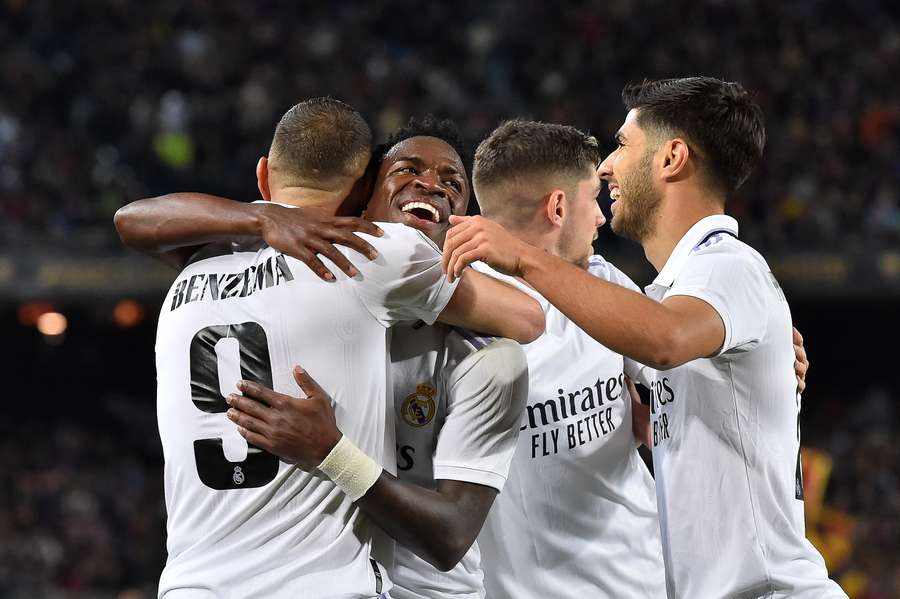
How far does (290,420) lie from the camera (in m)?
2.88

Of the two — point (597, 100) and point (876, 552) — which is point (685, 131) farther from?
point (597, 100)

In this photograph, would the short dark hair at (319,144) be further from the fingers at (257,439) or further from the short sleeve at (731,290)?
the short sleeve at (731,290)

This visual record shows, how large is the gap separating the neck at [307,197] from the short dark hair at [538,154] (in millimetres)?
1187

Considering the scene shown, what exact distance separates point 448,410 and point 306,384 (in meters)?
0.47

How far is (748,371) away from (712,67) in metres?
12.8

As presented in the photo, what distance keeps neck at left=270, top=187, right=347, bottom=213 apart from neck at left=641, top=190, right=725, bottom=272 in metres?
0.99

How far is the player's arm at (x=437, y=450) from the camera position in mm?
2875

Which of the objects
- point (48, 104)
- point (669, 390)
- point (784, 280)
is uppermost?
point (48, 104)

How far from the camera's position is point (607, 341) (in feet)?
9.55

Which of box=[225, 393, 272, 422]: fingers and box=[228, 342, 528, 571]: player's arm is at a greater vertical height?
box=[225, 393, 272, 422]: fingers

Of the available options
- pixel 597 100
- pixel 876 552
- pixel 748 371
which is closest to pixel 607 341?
pixel 748 371

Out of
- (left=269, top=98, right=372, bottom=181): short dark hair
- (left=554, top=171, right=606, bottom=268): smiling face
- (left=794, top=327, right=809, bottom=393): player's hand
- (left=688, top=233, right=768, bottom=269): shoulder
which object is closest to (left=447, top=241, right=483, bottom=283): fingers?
(left=269, top=98, right=372, bottom=181): short dark hair

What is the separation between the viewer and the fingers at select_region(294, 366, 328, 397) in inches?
115

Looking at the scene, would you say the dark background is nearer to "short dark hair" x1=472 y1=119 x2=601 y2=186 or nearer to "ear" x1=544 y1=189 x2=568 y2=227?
"short dark hair" x1=472 y1=119 x2=601 y2=186
